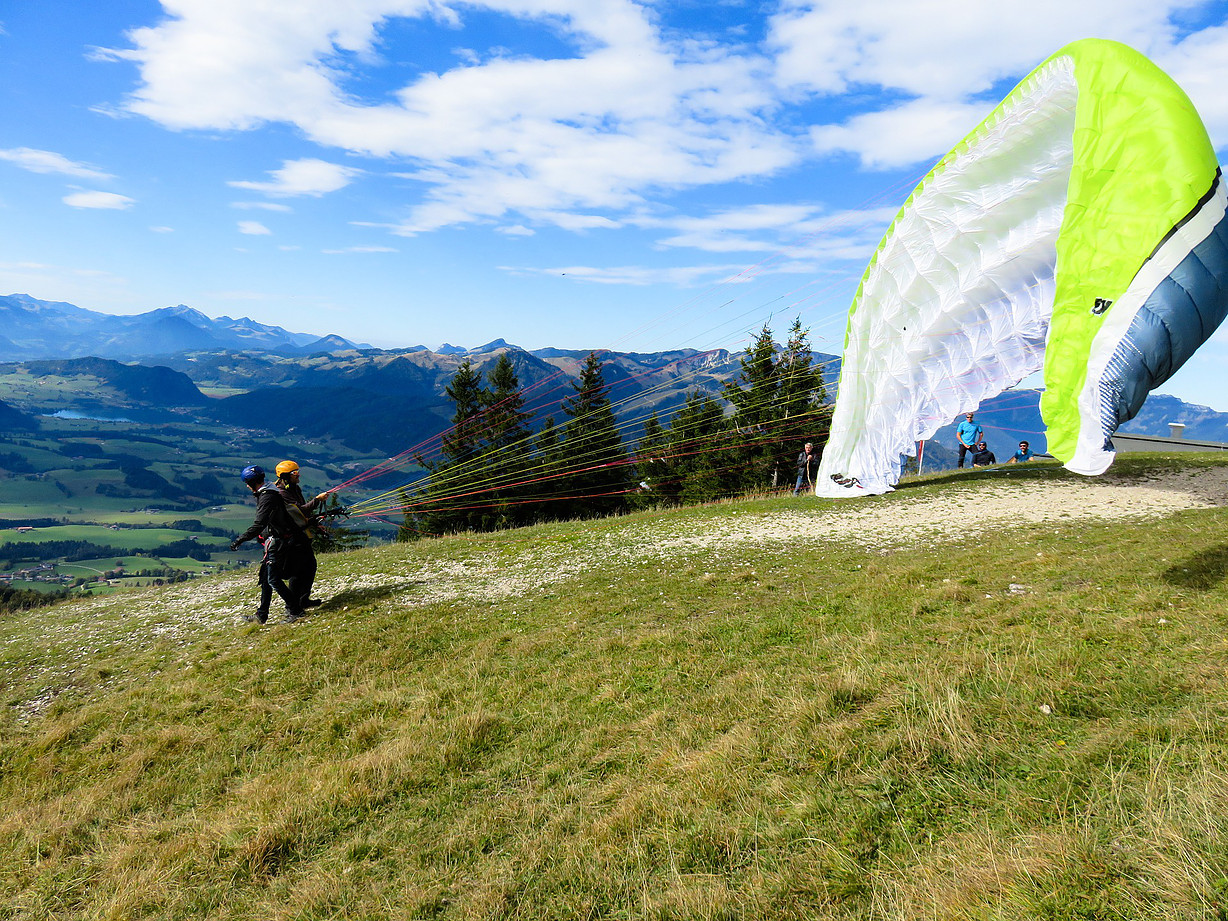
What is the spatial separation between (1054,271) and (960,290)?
1.88 metres

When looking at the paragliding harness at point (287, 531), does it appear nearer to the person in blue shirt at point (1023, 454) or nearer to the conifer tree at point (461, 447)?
the person in blue shirt at point (1023, 454)

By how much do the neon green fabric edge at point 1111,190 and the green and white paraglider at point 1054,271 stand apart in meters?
0.02

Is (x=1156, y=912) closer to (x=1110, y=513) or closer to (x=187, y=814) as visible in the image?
(x=187, y=814)

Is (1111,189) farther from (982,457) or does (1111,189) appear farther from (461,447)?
(461,447)

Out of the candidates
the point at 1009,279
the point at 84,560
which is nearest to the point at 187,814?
the point at 1009,279

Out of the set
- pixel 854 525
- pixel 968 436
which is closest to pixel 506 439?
pixel 968 436

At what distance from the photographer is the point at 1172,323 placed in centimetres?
585

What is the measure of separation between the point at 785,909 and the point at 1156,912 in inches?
59.8

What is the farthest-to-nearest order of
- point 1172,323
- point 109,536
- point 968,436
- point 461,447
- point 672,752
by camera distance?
point 109,536 < point 461,447 < point 968,436 < point 1172,323 < point 672,752

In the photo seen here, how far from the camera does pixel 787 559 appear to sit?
1136 cm

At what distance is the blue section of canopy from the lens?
5672 mm

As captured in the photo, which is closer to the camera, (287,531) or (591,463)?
(287,531)

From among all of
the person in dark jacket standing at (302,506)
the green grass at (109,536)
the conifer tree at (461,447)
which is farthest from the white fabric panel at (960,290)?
the green grass at (109,536)

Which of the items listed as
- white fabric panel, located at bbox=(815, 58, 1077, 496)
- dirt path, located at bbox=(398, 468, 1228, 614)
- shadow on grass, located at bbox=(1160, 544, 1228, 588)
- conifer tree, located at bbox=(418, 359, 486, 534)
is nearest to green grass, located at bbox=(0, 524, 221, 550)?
conifer tree, located at bbox=(418, 359, 486, 534)
